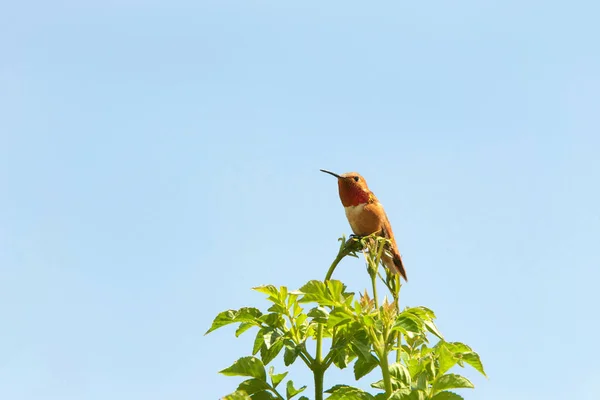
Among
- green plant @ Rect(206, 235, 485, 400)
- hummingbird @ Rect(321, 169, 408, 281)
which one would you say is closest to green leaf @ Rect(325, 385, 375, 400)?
green plant @ Rect(206, 235, 485, 400)

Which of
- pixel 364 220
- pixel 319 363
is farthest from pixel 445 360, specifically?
pixel 364 220

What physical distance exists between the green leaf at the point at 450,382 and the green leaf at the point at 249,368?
1070mm

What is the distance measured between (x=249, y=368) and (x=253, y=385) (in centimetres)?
11

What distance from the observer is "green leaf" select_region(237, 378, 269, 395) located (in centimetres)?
422

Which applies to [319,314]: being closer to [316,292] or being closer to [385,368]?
[316,292]

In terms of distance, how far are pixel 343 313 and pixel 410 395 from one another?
0.61m

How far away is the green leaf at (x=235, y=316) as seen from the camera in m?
4.38

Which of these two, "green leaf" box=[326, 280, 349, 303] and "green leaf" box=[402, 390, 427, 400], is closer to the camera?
"green leaf" box=[402, 390, 427, 400]

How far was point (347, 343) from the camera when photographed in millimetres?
4258

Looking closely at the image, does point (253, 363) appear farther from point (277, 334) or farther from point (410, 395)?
point (410, 395)

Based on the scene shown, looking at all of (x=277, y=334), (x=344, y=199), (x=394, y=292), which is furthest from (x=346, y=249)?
(x=344, y=199)

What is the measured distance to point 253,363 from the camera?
4.29m

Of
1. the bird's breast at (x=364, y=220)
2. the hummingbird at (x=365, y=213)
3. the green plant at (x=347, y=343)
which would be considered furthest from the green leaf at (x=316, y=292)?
the bird's breast at (x=364, y=220)

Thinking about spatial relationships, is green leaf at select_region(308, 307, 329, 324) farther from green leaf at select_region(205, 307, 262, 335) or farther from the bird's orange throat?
the bird's orange throat
